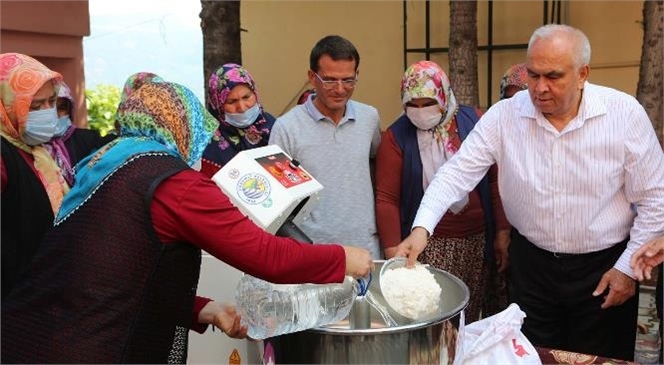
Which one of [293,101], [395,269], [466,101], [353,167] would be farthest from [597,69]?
[395,269]

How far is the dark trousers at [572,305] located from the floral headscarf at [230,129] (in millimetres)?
1332

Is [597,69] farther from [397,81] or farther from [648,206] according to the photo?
[648,206]

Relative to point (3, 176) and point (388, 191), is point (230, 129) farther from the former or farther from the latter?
point (3, 176)

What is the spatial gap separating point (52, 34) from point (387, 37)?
11.2ft

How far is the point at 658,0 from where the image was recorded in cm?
445

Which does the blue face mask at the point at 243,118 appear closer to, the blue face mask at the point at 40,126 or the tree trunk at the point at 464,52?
the blue face mask at the point at 40,126

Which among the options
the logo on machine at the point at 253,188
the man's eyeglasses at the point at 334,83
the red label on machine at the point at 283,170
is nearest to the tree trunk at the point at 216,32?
the man's eyeglasses at the point at 334,83

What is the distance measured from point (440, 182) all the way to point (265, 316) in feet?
3.06

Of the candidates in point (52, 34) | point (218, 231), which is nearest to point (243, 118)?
point (218, 231)

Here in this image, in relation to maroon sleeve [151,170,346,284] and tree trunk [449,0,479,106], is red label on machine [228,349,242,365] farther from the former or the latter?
tree trunk [449,0,479,106]

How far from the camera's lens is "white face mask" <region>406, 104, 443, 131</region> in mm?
2941

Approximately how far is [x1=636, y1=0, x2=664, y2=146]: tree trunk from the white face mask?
2350mm

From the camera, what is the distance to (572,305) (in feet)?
8.46

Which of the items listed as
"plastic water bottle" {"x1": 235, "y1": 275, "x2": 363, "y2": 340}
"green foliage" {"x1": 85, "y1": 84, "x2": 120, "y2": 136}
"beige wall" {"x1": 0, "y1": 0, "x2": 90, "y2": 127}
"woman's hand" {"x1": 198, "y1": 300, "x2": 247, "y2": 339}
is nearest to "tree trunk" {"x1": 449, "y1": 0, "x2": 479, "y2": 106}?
"beige wall" {"x1": 0, "y1": 0, "x2": 90, "y2": 127}
